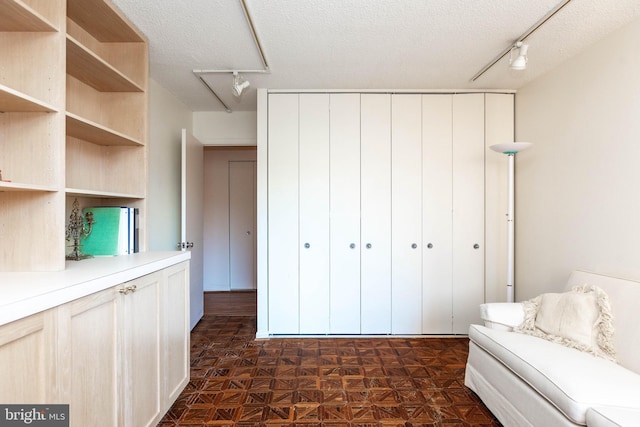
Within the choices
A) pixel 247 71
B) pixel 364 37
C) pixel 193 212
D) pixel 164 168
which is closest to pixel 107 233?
pixel 164 168

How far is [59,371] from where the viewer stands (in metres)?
0.99

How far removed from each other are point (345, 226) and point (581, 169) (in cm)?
193

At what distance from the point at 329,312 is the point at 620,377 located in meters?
2.08

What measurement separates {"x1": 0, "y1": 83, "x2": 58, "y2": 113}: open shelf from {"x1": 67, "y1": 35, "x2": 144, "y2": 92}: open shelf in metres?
0.39

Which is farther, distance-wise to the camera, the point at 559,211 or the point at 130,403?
the point at 559,211

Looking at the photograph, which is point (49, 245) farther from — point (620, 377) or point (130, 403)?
point (620, 377)

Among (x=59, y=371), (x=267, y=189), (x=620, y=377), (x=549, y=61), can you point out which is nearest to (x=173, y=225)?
(x=267, y=189)

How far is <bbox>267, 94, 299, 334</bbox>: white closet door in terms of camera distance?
9.73 feet

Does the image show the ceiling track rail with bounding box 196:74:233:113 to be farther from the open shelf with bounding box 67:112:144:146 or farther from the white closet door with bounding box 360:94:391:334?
the white closet door with bounding box 360:94:391:334

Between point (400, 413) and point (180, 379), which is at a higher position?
point (180, 379)

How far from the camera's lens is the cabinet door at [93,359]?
1039 millimetres

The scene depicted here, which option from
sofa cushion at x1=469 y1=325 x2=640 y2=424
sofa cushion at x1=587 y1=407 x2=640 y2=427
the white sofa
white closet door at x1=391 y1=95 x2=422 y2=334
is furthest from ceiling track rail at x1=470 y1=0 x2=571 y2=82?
sofa cushion at x1=587 y1=407 x2=640 y2=427

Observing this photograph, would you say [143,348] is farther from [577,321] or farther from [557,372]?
[577,321]

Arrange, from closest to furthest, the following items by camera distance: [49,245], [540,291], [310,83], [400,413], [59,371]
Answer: [59,371] → [49,245] → [400,413] → [540,291] → [310,83]
